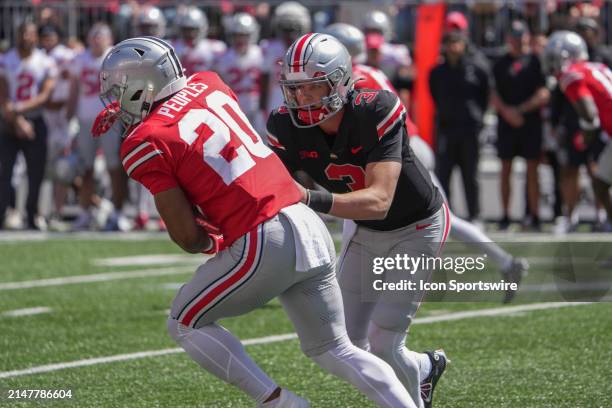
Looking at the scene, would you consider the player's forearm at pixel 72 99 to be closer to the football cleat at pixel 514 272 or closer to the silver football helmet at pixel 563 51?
the silver football helmet at pixel 563 51

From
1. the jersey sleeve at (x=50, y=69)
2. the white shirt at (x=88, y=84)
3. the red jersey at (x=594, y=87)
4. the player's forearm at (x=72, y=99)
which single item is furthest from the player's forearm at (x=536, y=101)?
the jersey sleeve at (x=50, y=69)

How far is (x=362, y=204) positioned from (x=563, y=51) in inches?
233

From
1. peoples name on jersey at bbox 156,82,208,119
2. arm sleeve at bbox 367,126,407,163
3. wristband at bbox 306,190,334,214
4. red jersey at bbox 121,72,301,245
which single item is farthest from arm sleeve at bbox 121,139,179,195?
arm sleeve at bbox 367,126,407,163

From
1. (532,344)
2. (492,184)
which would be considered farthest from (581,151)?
(532,344)

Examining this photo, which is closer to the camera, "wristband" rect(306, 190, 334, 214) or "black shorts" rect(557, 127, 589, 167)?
"wristband" rect(306, 190, 334, 214)

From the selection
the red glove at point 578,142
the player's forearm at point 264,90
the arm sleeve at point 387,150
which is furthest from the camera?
the player's forearm at point 264,90

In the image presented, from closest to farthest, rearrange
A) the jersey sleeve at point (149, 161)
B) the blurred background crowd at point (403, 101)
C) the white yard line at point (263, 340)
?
1. the jersey sleeve at point (149, 161)
2. the white yard line at point (263, 340)
3. the blurred background crowd at point (403, 101)

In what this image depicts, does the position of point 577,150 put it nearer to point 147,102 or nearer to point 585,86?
point 585,86

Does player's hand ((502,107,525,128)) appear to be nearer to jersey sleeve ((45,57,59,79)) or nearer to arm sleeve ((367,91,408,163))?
jersey sleeve ((45,57,59,79))

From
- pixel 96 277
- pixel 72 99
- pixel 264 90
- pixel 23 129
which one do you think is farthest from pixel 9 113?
pixel 96 277

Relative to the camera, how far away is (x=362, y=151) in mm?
4906

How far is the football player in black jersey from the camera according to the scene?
4801mm

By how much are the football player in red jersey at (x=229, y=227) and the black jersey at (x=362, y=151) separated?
391 mm

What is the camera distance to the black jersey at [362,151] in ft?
15.9
